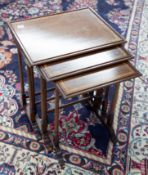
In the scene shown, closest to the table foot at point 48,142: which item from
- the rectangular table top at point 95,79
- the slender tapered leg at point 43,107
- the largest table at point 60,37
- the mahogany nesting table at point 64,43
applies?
the slender tapered leg at point 43,107

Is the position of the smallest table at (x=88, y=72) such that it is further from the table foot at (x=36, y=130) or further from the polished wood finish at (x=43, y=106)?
the table foot at (x=36, y=130)

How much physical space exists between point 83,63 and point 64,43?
0.15 metres

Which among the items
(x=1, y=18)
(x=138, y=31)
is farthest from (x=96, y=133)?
(x=1, y=18)

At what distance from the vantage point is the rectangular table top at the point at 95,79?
120cm

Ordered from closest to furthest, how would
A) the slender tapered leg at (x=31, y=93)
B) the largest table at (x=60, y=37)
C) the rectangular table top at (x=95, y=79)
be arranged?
the rectangular table top at (x=95, y=79) < the largest table at (x=60, y=37) < the slender tapered leg at (x=31, y=93)

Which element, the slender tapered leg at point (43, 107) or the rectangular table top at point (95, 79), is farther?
the slender tapered leg at point (43, 107)

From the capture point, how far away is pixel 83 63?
4.27 feet

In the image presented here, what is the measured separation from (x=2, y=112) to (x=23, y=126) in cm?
19

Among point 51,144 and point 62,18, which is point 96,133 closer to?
point 51,144

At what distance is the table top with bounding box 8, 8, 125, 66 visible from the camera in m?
1.31

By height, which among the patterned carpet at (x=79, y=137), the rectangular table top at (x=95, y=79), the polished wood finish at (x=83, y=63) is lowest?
the patterned carpet at (x=79, y=137)

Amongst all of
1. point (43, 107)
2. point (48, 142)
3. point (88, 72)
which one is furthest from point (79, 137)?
point (88, 72)

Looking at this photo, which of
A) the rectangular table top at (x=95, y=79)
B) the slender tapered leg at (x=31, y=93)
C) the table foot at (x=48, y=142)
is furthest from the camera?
the table foot at (x=48, y=142)

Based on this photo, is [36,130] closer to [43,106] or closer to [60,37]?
[43,106]
